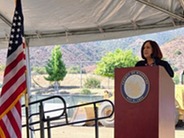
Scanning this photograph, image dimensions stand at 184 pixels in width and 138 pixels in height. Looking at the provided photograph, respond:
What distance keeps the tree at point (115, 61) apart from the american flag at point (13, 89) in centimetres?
1091

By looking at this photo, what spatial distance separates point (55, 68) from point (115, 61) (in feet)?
8.93

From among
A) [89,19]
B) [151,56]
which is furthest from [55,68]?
[151,56]

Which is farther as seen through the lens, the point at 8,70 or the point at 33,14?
the point at 33,14

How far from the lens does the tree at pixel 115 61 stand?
44.1ft

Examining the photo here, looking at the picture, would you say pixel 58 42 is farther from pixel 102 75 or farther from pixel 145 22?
pixel 102 75

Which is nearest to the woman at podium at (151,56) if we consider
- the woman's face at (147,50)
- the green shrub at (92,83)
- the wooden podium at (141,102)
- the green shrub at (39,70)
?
the woman's face at (147,50)

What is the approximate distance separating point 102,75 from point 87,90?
88cm

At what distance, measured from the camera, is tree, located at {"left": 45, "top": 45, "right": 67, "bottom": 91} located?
14938mm

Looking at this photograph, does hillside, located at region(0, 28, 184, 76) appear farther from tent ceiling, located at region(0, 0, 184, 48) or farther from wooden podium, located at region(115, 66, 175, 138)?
wooden podium, located at region(115, 66, 175, 138)

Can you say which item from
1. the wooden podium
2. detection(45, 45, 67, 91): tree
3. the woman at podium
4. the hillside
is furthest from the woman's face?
the hillside

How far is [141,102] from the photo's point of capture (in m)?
2.74

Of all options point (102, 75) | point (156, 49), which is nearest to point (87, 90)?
point (102, 75)

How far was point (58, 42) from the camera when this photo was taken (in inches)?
234

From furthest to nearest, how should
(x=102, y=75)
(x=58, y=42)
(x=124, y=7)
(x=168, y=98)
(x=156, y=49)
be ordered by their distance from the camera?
1. (x=102, y=75)
2. (x=58, y=42)
3. (x=124, y=7)
4. (x=156, y=49)
5. (x=168, y=98)
